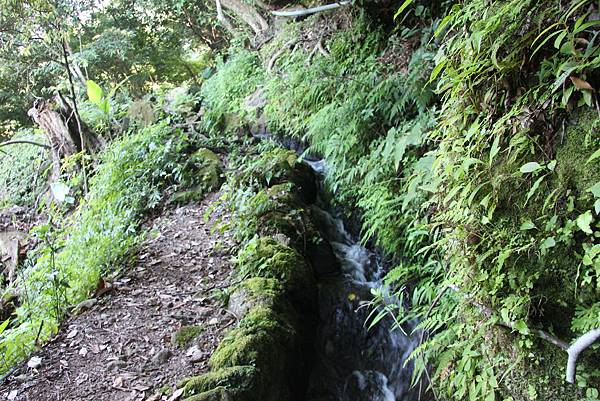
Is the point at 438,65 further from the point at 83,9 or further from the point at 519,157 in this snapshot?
the point at 83,9

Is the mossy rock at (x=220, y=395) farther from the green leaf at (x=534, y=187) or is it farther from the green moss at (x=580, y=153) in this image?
the green moss at (x=580, y=153)

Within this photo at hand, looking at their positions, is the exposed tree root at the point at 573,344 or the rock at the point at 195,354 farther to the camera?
the rock at the point at 195,354

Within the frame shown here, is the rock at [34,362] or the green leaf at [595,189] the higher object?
the rock at [34,362]

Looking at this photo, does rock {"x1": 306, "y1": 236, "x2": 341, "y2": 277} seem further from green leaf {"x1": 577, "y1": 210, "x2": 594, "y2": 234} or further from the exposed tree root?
green leaf {"x1": 577, "y1": 210, "x2": 594, "y2": 234}

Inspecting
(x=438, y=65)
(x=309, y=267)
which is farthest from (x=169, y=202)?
(x=438, y=65)

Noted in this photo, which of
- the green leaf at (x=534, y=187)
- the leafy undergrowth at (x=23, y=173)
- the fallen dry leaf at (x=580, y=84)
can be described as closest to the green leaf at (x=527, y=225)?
the green leaf at (x=534, y=187)

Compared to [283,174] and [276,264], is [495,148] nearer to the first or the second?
[276,264]

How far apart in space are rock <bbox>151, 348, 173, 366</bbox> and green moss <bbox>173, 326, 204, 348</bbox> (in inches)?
4.6

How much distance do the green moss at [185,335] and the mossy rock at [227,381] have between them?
0.62 m

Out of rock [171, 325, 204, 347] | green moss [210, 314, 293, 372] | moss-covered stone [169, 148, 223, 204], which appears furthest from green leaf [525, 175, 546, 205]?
moss-covered stone [169, 148, 223, 204]

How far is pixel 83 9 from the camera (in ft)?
41.1

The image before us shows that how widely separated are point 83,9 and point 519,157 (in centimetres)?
1396

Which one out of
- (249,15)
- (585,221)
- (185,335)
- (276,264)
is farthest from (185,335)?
(249,15)

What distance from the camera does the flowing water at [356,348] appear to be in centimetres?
413
